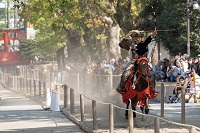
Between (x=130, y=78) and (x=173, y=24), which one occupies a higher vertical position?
(x=173, y=24)

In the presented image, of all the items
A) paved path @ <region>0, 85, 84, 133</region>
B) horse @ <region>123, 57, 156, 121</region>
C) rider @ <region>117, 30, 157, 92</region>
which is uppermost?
rider @ <region>117, 30, 157, 92</region>

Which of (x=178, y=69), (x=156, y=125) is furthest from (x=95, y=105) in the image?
(x=178, y=69)

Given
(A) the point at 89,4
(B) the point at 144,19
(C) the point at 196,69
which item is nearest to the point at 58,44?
(A) the point at 89,4

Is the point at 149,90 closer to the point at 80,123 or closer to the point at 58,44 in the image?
the point at 80,123

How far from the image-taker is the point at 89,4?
48531 millimetres

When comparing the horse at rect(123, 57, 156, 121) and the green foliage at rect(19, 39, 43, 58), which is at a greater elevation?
the green foliage at rect(19, 39, 43, 58)

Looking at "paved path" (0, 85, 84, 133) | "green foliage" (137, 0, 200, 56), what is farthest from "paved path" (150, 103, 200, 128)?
"green foliage" (137, 0, 200, 56)

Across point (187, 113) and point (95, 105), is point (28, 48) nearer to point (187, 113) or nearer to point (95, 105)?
point (187, 113)

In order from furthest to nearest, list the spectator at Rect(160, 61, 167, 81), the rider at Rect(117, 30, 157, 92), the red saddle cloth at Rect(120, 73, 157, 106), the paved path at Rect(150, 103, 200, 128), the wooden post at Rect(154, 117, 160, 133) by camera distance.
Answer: the spectator at Rect(160, 61, 167, 81) < the paved path at Rect(150, 103, 200, 128) < the rider at Rect(117, 30, 157, 92) < the red saddle cloth at Rect(120, 73, 157, 106) < the wooden post at Rect(154, 117, 160, 133)

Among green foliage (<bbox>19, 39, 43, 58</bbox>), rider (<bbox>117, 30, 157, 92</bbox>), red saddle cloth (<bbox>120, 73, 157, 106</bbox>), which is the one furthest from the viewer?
green foliage (<bbox>19, 39, 43, 58</bbox>)

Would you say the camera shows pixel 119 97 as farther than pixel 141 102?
Yes

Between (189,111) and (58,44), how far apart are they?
152 ft

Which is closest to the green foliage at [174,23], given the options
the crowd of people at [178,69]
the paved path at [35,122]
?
the crowd of people at [178,69]

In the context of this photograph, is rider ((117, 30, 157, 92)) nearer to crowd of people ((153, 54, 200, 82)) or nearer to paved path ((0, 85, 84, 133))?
paved path ((0, 85, 84, 133))
